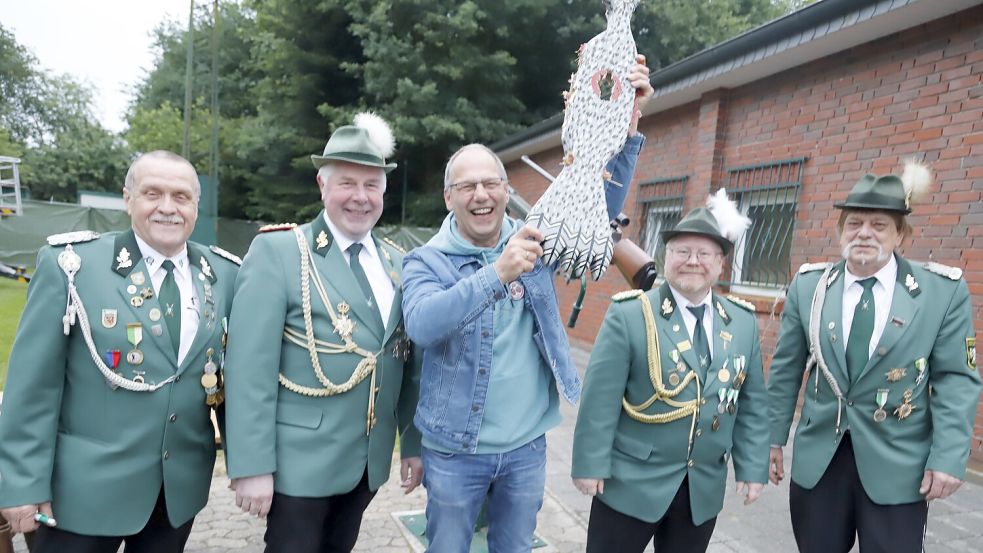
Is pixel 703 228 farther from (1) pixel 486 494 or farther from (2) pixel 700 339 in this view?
(1) pixel 486 494

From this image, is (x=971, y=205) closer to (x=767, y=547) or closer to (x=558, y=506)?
(x=767, y=547)

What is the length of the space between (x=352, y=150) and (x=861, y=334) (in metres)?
1.95

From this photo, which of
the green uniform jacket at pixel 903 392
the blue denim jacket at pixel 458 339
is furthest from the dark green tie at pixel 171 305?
the green uniform jacket at pixel 903 392

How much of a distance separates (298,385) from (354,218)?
22.5 inches

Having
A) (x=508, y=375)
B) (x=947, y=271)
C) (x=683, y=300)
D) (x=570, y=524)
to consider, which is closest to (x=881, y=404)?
(x=947, y=271)

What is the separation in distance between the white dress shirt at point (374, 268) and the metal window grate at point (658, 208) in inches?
212

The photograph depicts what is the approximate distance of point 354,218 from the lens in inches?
79.0

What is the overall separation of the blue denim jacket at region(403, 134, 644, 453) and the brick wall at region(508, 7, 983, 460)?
11.7 ft

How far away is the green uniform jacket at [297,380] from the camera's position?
1.78 meters

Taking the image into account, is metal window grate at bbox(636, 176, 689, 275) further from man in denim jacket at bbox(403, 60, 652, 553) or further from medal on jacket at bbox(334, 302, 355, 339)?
medal on jacket at bbox(334, 302, 355, 339)

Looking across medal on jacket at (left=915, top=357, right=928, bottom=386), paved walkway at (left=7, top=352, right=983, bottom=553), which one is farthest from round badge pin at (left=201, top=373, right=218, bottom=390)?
medal on jacket at (left=915, top=357, right=928, bottom=386)

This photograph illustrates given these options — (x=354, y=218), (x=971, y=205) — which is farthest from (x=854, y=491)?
(x=971, y=205)

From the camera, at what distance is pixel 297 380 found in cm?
187

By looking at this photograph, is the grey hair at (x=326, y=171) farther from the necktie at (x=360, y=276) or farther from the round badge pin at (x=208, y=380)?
the round badge pin at (x=208, y=380)
